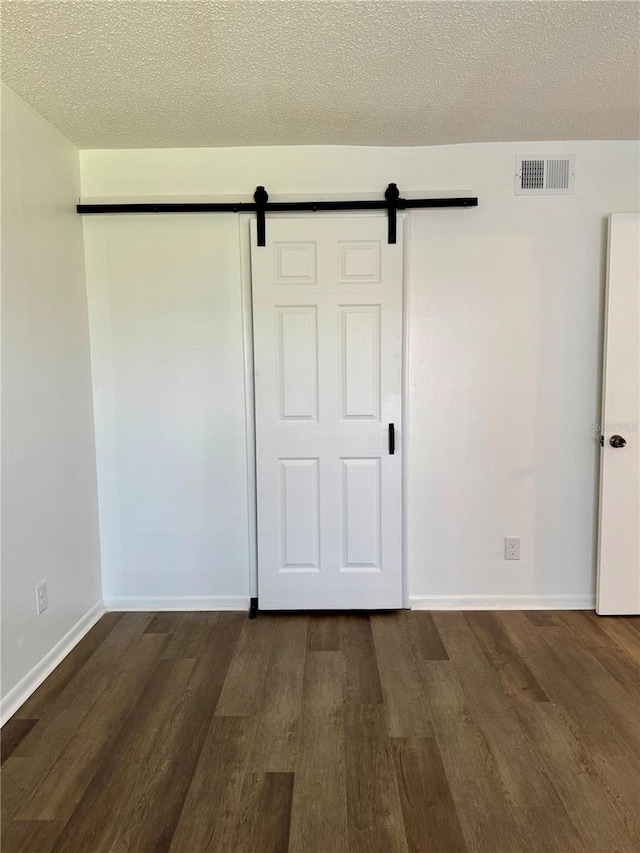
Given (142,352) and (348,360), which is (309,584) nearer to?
(348,360)

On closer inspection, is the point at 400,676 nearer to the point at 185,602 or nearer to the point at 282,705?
the point at 282,705

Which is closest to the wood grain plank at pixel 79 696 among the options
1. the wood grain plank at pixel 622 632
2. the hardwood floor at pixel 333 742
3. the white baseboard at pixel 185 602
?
the hardwood floor at pixel 333 742

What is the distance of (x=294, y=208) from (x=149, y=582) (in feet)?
7.28

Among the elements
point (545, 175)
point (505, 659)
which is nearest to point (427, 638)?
point (505, 659)

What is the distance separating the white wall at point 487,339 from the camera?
2.74 meters

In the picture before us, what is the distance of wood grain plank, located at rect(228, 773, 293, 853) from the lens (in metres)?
1.49

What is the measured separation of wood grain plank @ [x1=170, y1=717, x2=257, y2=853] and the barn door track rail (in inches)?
89.3

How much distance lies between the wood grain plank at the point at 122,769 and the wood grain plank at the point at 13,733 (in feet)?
1.14

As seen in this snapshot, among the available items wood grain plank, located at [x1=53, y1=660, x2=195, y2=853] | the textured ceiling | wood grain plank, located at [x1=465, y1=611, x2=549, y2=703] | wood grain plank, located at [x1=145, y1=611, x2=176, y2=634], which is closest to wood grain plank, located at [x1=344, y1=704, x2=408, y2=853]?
wood grain plank, located at [x1=465, y1=611, x2=549, y2=703]

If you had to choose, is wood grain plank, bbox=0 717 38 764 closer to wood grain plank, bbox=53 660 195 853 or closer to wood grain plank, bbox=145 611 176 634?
wood grain plank, bbox=53 660 195 853

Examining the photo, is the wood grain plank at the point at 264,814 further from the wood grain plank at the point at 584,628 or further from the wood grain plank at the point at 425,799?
the wood grain plank at the point at 584,628

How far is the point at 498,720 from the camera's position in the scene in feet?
6.57

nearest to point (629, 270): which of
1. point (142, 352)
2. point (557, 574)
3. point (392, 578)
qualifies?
point (557, 574)

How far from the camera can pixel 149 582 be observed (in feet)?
9.73
